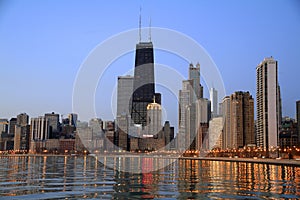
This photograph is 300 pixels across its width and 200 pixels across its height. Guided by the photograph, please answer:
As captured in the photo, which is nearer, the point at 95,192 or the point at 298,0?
the point at 95,192

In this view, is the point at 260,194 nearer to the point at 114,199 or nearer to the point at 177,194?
the point at 177,194

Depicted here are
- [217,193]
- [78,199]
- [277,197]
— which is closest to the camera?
[78,199]

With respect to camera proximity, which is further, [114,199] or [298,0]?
[298,0]

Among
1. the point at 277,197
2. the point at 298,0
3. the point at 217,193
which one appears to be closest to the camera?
the point at 277,197

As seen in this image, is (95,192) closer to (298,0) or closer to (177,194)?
(177,194)

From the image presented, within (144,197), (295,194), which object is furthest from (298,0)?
(144,197)

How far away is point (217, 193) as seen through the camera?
3641cm

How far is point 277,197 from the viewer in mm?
33906

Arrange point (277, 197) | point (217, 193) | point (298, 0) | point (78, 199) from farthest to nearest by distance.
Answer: point (298, 0) < point (217, 193) < point (277, 197) < point (78, 199)

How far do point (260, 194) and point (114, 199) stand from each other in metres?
13.2

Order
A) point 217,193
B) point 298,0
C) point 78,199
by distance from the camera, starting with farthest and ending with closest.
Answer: point 298,0 < point 217,193 < point 78,199

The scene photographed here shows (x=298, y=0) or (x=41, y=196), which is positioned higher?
(x=298, y=0)

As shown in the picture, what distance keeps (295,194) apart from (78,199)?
63.3 feet

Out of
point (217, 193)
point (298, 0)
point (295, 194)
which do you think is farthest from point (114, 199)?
point (298, 0)
